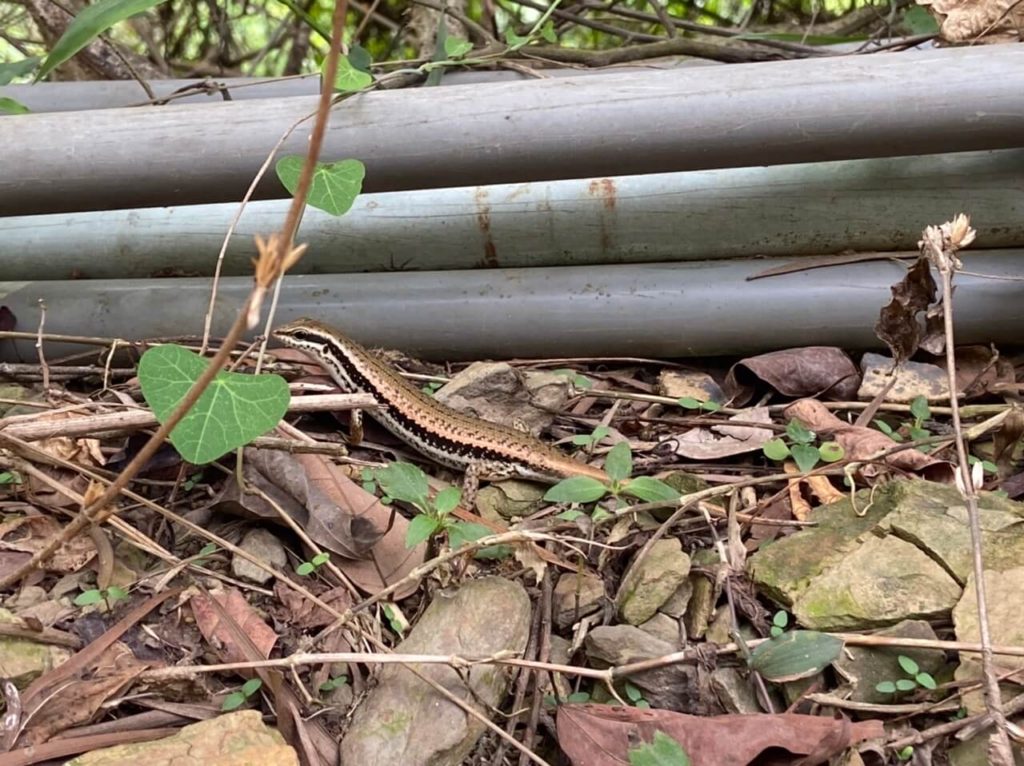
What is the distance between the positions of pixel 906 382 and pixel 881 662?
1.19 m

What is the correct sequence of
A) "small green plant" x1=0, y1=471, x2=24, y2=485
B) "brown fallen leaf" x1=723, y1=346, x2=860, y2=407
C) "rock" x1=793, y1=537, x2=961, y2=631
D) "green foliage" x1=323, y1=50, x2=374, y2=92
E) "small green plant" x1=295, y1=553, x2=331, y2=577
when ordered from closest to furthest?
"rock" x1=793, y1=537, x2=961, y2=631, "small green plant" x1=295, y1=553, x2=331, y2=577, "small green plant" x1=0, y1=471, x2=24, y2=485, "green foliage" x1=323, y1=50, x2=374, y2=92, "brown fallen leaf" x1=723, y1=346, x2=860, y2=407

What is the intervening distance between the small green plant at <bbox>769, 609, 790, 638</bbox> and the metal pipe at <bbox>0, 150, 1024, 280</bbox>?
1.48m

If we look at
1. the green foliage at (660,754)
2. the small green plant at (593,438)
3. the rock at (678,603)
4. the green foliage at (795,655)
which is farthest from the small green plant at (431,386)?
the green foliage at (660,754)

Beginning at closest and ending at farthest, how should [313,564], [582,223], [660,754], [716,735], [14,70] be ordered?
[660,754], [716,735], [313,564], [14,70], [582,223]

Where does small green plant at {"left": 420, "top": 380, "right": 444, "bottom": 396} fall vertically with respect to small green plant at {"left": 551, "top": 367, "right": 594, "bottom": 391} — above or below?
below

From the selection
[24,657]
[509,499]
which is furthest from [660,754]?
[24,657]

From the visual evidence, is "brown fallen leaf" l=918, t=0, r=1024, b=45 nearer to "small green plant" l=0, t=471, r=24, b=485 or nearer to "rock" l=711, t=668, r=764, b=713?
"rock" l=711, t=668, r=764, b=713

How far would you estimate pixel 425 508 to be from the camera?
180 cm

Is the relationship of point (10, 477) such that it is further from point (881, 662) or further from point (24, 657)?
point (881, 662)

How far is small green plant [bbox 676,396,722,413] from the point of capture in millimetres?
2510

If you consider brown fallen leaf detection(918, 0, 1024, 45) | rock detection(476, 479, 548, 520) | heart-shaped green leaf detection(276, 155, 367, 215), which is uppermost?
brown fallen leaf detection(918, 0, 1024, 45)

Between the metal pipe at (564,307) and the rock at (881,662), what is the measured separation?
4.10 ft

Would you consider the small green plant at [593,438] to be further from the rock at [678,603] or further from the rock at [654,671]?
the rock at [654,671]

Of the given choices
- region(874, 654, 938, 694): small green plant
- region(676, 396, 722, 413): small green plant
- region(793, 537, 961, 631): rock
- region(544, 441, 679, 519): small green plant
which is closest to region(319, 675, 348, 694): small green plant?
region(544, 441, 679, 519): small green plant
